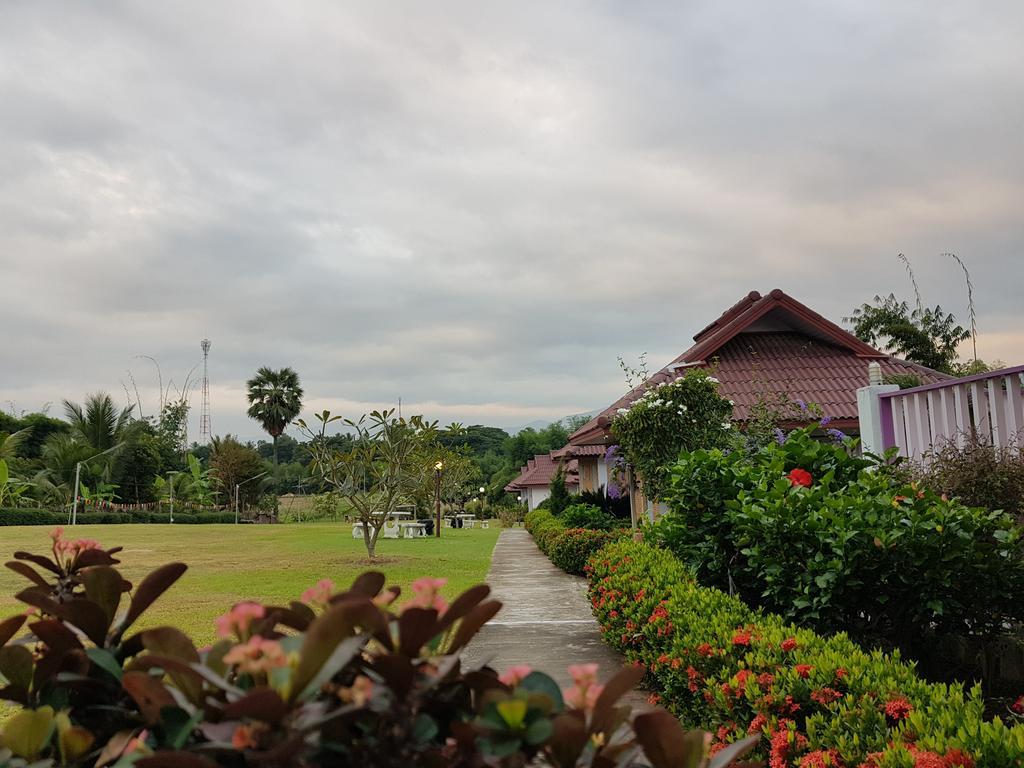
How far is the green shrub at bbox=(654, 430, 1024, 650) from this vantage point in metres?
4.68

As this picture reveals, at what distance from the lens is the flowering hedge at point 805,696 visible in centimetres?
243

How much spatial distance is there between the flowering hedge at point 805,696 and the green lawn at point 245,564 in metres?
6.09

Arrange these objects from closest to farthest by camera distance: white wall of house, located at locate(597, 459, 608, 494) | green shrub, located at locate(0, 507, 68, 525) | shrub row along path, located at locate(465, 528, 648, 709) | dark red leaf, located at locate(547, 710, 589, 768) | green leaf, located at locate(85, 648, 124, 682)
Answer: dark red leaf, located at locate(547, 710, 589, 768)
green leaf, located at locate(85, 648, 124, 682)
shrub row along path, located at locate(465, 528, 648, 709)
white wall of house, located at locate(597, 459, 608, 494)
green shrub, located at locate(0, 507, 68, 525)

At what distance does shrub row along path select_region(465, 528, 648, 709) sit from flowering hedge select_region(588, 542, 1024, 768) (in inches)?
31.3

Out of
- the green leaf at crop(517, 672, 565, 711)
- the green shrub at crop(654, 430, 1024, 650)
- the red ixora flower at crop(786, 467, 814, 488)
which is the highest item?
the red ixora flower at crop(786, 467, 814, 488)

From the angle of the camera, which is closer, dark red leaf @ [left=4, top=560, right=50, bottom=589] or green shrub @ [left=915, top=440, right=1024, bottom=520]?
dark red leaf @ [left=4, top=560, right=50, bottom=589]

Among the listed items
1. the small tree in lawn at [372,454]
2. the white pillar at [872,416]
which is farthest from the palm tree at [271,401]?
the white pillar at [872,416]

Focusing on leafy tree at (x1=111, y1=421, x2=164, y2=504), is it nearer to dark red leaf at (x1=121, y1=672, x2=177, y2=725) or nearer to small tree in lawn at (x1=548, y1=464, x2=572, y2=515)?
small tree in lawn at (x1=548, y1=464, x2=572, y2=515)

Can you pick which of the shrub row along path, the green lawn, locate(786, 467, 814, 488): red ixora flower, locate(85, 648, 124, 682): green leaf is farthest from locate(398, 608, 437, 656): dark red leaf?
the green lawn

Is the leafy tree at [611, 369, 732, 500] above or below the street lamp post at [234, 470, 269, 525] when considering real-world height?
above

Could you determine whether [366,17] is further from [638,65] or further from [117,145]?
[117,145]

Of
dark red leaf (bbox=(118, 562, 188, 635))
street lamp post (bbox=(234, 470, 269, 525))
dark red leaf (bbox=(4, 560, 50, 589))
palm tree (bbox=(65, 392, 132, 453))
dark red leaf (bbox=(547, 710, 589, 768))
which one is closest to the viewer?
dark red leaf (bbox=(547, 710, 589, 768))

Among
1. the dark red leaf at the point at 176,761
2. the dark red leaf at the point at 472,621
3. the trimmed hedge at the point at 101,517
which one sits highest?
the dark red leaf at the point at 472,621

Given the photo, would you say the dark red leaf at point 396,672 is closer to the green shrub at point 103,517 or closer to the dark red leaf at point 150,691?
the dark red leaf at point 150,691
